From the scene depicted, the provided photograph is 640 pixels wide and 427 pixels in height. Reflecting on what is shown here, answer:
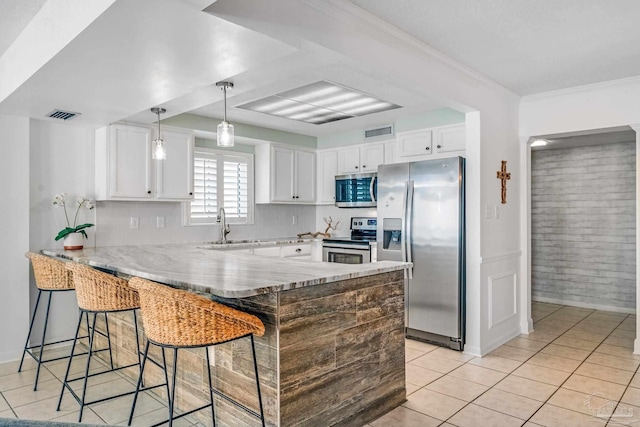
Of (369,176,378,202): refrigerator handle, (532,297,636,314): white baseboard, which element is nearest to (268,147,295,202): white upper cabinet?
(369,176,378,202): refrigerator handle

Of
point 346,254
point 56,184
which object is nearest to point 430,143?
point 346,254

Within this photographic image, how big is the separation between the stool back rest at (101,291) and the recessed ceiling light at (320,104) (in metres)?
2.23

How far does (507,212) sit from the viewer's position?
4.16 metres

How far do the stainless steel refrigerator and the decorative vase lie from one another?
112 inches

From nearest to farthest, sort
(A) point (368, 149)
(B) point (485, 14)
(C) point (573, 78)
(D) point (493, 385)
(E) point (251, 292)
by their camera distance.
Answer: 1. (E) point (251, 292)
2. (B) point (485, 14)
3. (D) point (493, 385)
4. (C) point (573, 78)
5. (A) point (368, 149)

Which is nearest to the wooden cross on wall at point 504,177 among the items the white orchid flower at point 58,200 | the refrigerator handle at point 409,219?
the refrigerator handle at point 409,219

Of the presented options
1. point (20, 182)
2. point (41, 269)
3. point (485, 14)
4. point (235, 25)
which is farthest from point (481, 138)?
point (20, 182)

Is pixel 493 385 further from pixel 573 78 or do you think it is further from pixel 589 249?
pixel 589 249

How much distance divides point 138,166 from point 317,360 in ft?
9.49

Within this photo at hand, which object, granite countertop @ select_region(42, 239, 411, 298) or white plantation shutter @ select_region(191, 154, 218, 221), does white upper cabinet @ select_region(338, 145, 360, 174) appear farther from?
granite countertop @ select_region(42, 239, 411, 298)

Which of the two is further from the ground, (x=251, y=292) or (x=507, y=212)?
(x=507, y=212)

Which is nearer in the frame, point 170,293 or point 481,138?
point 170,293

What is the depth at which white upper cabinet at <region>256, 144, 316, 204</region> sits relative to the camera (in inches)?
214

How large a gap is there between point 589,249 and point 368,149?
3184 mm
